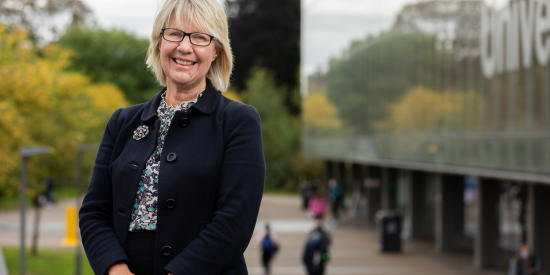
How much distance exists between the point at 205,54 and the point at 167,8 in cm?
18

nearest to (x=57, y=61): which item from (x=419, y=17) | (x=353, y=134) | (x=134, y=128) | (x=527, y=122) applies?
(x=419, y=17)

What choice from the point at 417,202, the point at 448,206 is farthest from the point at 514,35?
the point at 417,202

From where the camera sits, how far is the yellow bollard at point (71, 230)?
20.0 meters

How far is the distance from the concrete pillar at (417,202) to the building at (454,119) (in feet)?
0.13

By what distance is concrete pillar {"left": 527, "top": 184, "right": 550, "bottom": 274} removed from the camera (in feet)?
52.9

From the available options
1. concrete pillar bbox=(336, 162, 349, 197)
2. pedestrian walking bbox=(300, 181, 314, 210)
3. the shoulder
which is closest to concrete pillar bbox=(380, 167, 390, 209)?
pedestrian walking bbox=(300, 181, 314, 210)

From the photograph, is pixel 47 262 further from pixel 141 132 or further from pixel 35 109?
pixel 141 132

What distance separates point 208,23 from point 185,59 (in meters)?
0.14

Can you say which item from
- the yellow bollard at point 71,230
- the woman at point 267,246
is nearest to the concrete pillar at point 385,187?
the yellow bollard at point 71,230

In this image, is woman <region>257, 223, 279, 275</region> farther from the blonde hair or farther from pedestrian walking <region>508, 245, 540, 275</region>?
the blonde hair

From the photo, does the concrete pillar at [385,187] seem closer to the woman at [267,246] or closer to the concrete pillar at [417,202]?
the concrete pillar at [417,202]

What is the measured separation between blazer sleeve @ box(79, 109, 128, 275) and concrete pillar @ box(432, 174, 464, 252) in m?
21.0

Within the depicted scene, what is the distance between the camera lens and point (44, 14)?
51688 mm

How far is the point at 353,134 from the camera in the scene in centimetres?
3222
